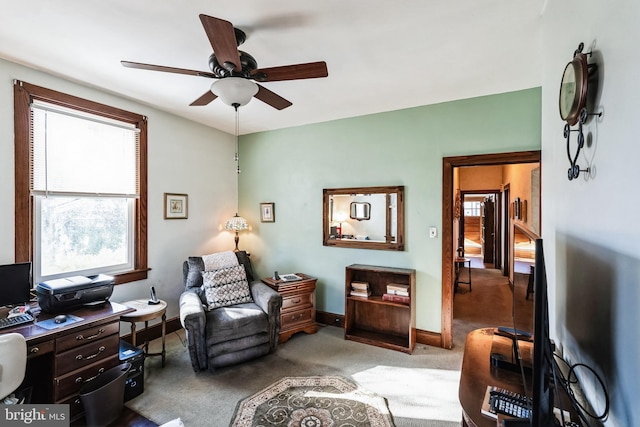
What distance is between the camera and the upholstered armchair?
257cm

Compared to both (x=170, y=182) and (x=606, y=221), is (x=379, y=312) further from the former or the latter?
(x=170, y=182)

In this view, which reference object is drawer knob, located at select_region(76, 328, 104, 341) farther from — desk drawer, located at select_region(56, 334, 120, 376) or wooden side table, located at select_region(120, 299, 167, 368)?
wooden side table, located at select_region(120, 299, 167, 368)

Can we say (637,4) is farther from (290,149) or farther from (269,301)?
(290,149)

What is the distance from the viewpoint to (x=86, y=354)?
2.07 meters

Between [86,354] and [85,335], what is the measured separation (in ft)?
0.45

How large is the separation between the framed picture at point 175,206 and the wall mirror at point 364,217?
1766 millimetres

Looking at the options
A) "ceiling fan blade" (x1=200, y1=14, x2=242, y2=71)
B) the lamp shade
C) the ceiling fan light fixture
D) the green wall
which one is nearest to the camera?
"ceiling fan blade" (x1=200, y1=14, x2=242, y2=71)

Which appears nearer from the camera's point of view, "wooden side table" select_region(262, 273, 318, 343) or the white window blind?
the white window blind

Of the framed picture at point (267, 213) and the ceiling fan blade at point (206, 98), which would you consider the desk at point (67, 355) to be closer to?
the ceiling fan blade at point (206, 98)

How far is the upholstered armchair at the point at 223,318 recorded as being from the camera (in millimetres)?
2566

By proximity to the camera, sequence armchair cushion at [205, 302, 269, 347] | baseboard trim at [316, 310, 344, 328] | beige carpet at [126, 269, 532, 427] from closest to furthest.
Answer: beige carpet at [126, 269, 532, 427], armchair cushion at [205, 302, 269, 347], baseboard trim at [316, 310, 344, 328]

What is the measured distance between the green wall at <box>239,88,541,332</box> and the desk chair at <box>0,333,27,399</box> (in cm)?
275

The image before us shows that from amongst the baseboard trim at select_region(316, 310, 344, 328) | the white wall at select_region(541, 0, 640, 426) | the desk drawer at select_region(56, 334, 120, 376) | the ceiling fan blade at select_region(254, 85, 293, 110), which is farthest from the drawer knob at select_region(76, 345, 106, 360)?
the white wall at select_region(541, 0, 640, 426)

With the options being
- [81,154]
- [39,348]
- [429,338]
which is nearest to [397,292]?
[429,338]
